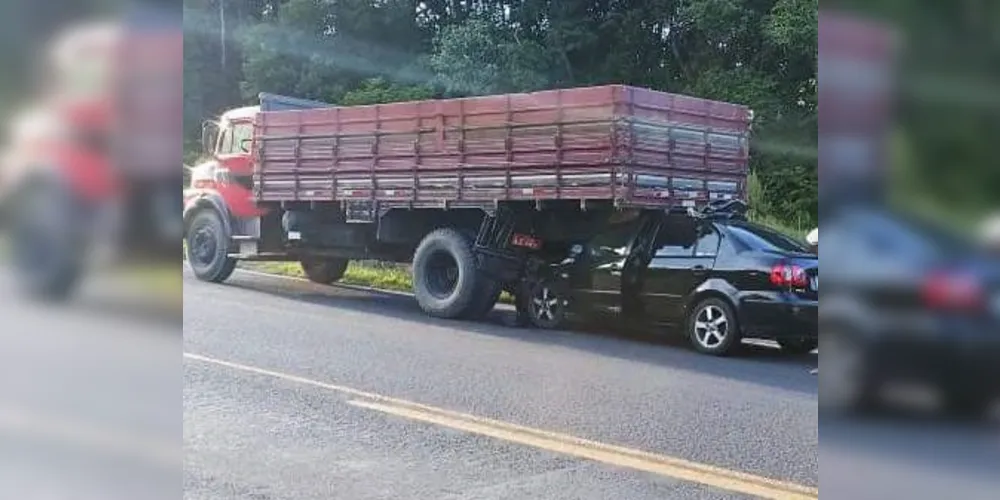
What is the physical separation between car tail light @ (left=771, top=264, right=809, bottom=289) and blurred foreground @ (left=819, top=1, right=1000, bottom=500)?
1.02m

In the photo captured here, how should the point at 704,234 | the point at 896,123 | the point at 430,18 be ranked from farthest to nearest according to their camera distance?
the point at 704,234 → the point at 430,18 → the point at 896,123

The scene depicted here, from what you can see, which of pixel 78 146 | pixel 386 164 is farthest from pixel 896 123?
pixel 386 164

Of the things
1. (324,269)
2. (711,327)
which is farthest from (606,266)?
(324,269)

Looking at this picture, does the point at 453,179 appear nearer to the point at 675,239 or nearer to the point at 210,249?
the point at 675,239

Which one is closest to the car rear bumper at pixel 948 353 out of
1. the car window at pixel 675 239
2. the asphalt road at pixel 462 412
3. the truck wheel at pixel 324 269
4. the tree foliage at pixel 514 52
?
the tree foliage at pixel 514 52

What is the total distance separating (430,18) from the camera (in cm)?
212

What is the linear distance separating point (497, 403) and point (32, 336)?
106 centimetres

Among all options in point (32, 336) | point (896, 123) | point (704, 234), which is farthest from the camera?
point (704, 234)

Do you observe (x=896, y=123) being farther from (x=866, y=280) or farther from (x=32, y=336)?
(x=32, y=336)

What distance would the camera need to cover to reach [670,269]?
2.81m

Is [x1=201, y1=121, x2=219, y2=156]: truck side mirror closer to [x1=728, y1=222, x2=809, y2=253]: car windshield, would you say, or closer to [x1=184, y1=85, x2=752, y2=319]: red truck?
[x1=184, y1=85, x2=752, y2=319]: red truck

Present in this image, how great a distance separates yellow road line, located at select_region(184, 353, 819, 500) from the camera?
72.8 inches

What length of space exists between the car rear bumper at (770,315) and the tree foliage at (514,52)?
22.6 inches

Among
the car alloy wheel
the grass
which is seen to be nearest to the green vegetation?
the grass
